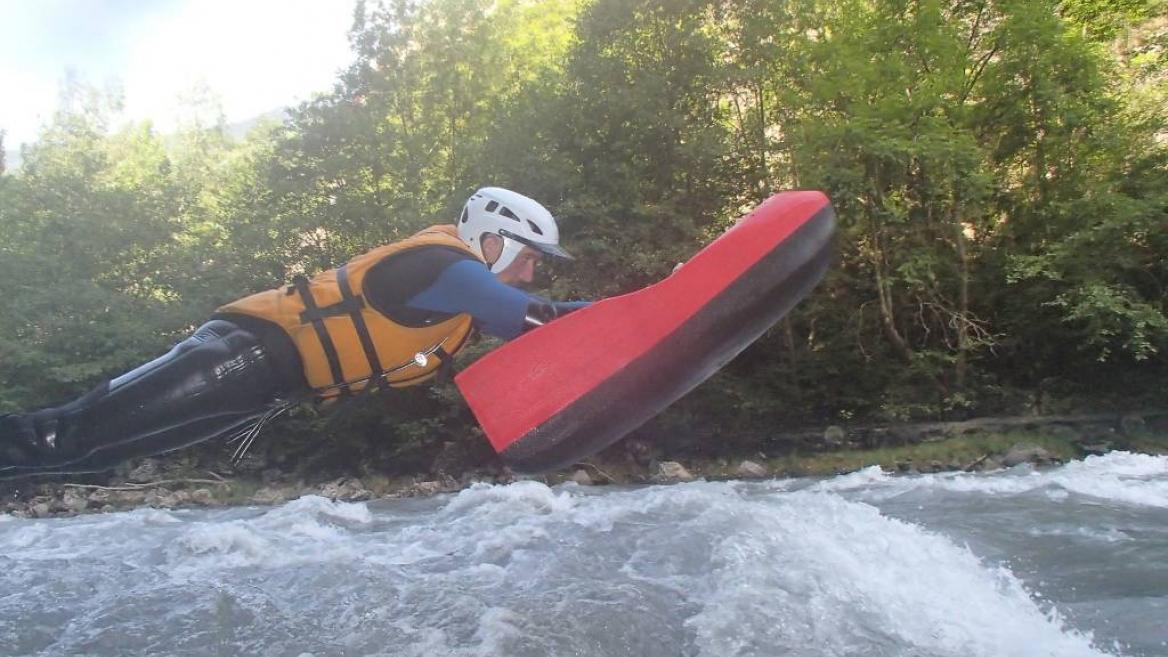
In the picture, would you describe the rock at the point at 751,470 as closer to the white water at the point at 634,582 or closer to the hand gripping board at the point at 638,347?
the white water at the point at 634,582

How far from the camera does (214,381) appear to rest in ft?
8.20

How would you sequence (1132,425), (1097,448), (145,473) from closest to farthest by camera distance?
(1097,448) → (1132,425) → (145,473)

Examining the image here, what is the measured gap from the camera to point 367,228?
410 inches

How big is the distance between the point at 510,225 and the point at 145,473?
11482 mm

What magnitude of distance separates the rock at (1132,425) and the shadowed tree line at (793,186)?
30 centimetres

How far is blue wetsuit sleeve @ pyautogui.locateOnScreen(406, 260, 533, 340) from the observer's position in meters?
2.35

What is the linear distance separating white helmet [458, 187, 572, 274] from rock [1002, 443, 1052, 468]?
795 cm

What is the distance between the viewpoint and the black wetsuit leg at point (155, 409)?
248cm

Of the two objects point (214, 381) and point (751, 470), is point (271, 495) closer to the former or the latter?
point (751, 470)

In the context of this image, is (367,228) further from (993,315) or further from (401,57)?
(993,315)

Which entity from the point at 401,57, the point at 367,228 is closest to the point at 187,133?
the point at 401,57

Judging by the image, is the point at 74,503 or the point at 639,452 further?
the point at 74,503

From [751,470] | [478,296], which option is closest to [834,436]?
[751,470]

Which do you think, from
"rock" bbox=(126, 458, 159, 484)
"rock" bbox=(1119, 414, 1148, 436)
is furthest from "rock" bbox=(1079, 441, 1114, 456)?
"rock" bbox=(126, 458, 159, 484)
